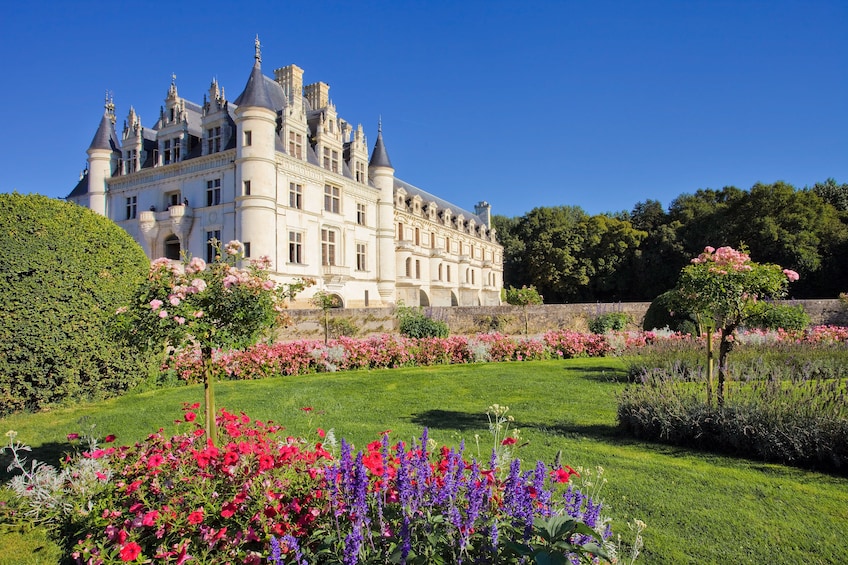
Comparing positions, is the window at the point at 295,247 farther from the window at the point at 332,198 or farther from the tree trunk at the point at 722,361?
the tree trunk at the point at 722,361

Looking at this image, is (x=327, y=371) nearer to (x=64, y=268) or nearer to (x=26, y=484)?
(x=64, y=268)

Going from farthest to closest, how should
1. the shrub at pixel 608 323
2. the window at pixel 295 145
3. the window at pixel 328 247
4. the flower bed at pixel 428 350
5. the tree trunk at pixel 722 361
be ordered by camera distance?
the window at pixel 328 247
the window at pixel 295 145
the shrub at pixel 608 323
the flower bed at pixel 428 350
the tree trunk at pixel 722 361

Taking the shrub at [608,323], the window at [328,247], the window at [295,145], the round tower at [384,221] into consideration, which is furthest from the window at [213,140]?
the shrub at [608,323]

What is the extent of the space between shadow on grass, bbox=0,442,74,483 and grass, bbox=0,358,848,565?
0.10 feet

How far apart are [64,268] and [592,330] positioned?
17.2 meters

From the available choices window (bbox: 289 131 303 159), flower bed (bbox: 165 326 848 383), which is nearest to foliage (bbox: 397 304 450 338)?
flower bed (bbox: 165 326 848 383)

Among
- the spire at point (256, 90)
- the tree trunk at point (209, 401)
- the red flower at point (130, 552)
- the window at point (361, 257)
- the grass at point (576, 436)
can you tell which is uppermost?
the spire at point (256, 90)

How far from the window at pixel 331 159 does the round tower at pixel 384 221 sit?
13.9 feet

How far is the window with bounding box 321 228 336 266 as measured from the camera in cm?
2797

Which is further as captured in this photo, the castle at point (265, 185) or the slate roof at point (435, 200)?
the slate roof at point (435, 200)

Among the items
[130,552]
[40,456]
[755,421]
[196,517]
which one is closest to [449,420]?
[755,421]

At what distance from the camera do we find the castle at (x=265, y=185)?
24.5 m

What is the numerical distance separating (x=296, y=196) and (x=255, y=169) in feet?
9.09

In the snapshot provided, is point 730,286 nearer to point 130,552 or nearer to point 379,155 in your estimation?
point 130,552
